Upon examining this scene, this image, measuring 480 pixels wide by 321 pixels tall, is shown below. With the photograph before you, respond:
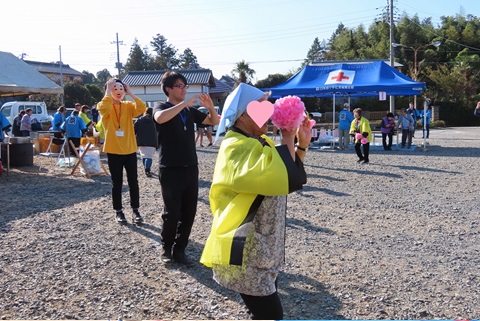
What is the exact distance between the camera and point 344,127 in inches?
650

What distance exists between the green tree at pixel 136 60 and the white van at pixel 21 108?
4138 cm

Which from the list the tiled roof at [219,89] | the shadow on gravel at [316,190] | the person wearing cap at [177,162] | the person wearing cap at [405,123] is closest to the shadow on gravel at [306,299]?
the person wearing cap at [177,162]

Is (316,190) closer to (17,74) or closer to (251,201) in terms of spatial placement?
(251,201)

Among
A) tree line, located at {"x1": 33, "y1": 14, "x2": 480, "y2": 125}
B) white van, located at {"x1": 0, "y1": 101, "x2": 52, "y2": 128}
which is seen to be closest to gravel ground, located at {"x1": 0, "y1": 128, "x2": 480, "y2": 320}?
white van, located at {"x1": 0, "y1": 101, "x2": 52, "y2": 128}

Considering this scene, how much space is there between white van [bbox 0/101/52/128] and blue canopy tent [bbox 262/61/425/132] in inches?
508

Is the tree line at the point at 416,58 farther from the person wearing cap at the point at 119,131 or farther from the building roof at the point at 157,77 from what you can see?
the person wearing cap at the point at 119,131

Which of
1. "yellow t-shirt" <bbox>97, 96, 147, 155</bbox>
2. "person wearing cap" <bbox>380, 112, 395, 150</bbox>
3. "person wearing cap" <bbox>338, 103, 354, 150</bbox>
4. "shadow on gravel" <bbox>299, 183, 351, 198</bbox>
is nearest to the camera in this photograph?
"yellow t-shirt" <bbox>97, 96, 147, 155</bbox>

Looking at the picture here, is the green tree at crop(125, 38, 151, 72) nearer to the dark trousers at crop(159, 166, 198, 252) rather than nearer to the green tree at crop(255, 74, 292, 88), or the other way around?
the green tree at crop(255, 74, 292, 88)

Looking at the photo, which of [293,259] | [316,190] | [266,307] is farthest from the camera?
[316,190]

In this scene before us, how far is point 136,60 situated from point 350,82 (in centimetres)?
5350

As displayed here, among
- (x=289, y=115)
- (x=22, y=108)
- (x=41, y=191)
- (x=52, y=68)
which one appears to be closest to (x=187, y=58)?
(x=52, y=68)

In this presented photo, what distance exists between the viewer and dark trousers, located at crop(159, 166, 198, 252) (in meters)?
4.16

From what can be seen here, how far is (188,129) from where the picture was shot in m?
4.36

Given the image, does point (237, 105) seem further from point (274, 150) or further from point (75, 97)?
point (75, 97)
